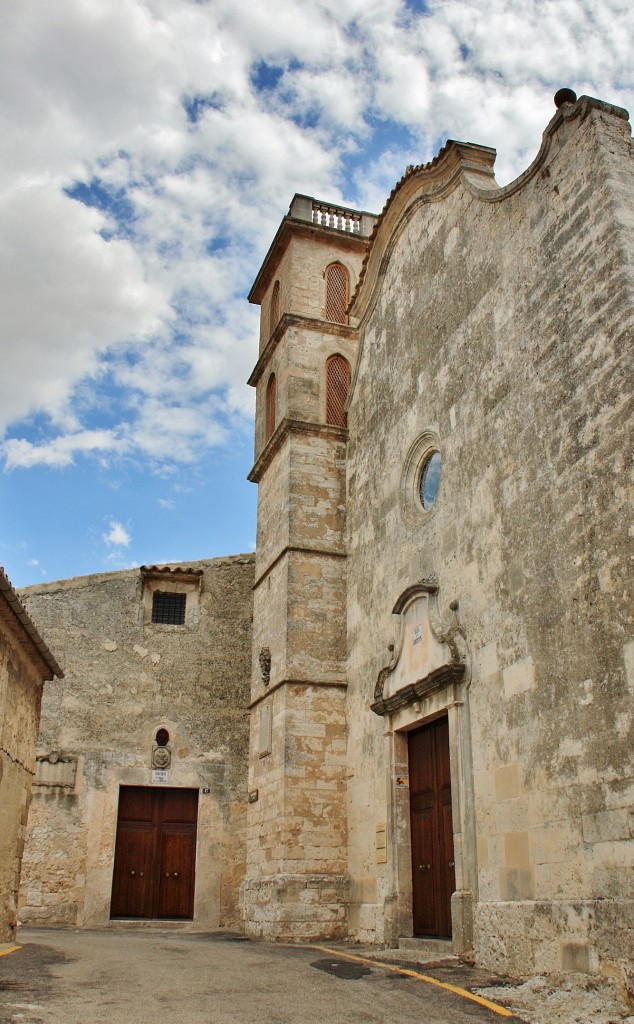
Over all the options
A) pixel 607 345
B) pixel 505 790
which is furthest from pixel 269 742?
pixel 607 345

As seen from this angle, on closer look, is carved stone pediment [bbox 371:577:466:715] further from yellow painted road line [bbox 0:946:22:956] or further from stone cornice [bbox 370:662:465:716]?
yellow painted road line [bbox 0:946:22:956]

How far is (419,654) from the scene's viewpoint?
→ 9.60 metres

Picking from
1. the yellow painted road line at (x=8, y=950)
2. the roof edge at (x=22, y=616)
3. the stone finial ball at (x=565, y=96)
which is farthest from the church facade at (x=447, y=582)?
the roof edge at (x=22, y=616)

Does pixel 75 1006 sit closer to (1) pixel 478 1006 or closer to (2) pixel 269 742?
(1) pixel 478 1006

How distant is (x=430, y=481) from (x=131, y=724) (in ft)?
24.4

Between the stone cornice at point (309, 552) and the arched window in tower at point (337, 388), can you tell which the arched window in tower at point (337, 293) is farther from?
the stone cornice at point (309, 552)

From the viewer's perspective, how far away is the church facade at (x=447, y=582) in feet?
21.5

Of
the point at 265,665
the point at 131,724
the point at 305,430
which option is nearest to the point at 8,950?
the point at 265,665

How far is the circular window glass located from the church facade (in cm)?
5

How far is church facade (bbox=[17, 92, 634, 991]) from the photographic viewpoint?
6.57 metres

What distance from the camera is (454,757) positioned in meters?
8.45

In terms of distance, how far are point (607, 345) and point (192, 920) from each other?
11.2 m

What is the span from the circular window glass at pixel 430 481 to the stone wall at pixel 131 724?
21.9 ft

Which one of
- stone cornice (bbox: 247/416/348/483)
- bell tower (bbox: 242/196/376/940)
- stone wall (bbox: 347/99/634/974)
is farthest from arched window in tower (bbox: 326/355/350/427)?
stone wall (bbox: 347/99/634/974)
